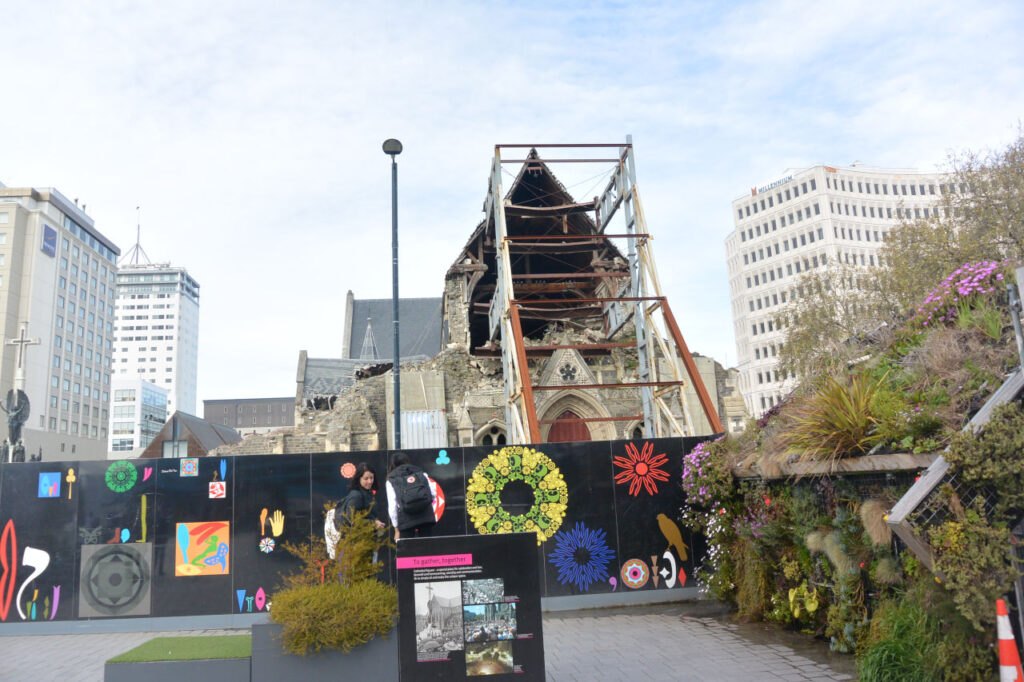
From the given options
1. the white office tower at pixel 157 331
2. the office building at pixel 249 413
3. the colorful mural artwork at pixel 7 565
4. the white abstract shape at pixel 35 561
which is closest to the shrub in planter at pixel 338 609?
the white abstract shape at pixel 35 561

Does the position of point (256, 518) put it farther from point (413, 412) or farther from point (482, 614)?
point (413, 412)

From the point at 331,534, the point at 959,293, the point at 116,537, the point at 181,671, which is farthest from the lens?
the point at 116,537

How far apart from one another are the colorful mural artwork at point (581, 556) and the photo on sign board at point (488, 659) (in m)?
4.70

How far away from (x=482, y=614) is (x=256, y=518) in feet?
18.3

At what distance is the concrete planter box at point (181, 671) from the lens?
6.25m

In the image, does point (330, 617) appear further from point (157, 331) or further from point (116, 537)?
point (157, 331)

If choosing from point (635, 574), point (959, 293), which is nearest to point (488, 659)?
point (635, 574)

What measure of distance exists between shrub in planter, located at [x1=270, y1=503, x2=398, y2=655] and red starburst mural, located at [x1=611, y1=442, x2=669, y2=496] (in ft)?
16.5

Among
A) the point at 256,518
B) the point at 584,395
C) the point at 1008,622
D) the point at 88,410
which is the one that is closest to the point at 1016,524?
the point at 1008,622

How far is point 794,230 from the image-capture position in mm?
91312

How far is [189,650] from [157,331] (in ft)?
637

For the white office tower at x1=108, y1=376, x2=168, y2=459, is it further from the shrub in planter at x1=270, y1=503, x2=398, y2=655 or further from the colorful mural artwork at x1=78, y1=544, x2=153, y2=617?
the shrub in planter at x1=270, y1=503, x2=398, y2=655

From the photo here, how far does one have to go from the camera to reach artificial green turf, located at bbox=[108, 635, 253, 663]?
6363 mm

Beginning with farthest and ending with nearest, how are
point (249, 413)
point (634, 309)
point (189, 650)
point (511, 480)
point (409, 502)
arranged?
point (249, 413)
point (634, 309)
point (511, 480)
point (409, 502)
point (189, 650)
